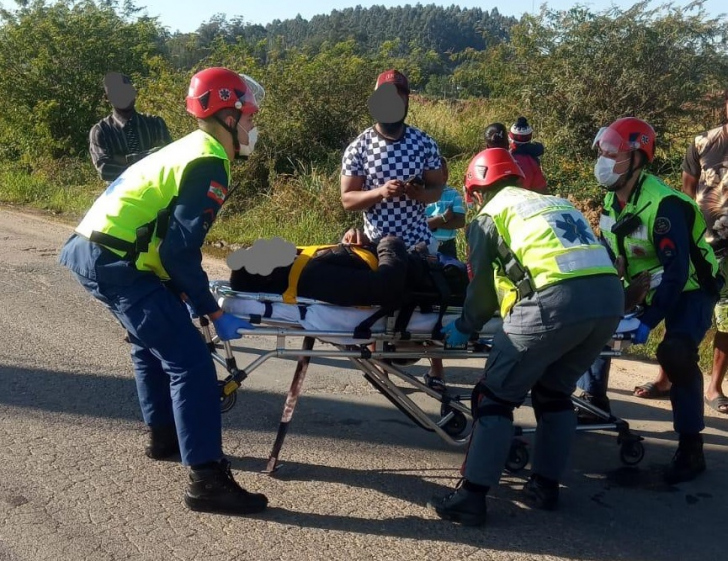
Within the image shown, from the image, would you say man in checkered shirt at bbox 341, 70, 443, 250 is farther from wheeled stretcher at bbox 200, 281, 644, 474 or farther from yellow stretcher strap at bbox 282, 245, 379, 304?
wheeled stretcher at bbox 200, 281, 644, 474

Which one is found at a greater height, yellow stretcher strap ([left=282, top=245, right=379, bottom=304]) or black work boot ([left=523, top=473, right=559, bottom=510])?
yellow stretcher strap ([left=282, top=245, right=379, bottom=304])

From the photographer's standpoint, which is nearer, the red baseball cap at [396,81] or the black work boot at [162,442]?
the black work boot at [162,442]

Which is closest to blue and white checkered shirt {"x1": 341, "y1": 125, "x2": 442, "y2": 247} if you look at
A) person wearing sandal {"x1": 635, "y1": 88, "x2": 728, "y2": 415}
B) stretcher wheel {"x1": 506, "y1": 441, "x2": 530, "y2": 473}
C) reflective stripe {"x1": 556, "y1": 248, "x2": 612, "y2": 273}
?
stretcher wheel {"x1": 506, "y1": 441, "x2": 530, "y2": 473}

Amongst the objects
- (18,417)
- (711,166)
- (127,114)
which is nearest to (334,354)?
(18,417)

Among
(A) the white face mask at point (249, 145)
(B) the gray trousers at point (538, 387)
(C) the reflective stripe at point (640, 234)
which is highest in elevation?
(A) the white face mask at point (249, 145)

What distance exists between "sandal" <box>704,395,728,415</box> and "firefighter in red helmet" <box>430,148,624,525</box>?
185 centimetres

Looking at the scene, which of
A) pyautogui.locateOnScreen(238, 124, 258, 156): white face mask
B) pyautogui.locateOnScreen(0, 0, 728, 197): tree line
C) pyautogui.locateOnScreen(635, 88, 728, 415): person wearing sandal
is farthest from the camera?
pyautogui.locateOnScreen(0, 0, 728, 197): tree line

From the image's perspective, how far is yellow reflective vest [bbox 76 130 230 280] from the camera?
12.5ft

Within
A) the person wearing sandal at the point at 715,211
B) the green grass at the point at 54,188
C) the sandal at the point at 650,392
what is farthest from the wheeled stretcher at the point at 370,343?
the green grass at the point at 54,188

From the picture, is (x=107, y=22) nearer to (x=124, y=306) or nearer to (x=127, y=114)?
(x=127, y=114)

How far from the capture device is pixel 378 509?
13.2 feet

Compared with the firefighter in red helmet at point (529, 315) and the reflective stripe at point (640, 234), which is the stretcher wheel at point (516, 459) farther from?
the reflective stripe at point (640, 234)

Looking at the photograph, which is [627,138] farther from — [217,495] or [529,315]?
[217,495]

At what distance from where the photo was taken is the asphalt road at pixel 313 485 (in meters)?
3.65
